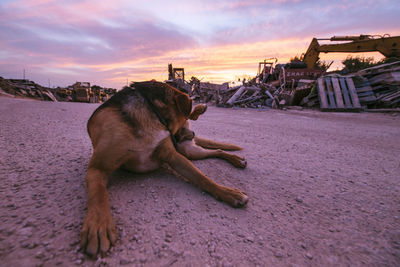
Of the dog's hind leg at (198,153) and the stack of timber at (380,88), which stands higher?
the stack of timber at (380,88)

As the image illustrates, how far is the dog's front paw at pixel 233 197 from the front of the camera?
1.51 meters

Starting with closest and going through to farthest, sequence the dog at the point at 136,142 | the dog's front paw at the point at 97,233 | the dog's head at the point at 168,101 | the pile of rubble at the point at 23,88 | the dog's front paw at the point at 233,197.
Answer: the dog's front paw at the point at 97,233 < the dog at the point at 136,142 < the dog's front paw at the point at 233,197 < the dog's head at the point at 168,101 < the pile of rubble at the point at 23,88

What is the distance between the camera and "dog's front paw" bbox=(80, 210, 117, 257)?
102 cm

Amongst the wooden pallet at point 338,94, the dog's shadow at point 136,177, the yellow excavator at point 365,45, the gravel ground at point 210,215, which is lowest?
the gravel ground at point 210,215

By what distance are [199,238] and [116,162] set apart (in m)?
0.90

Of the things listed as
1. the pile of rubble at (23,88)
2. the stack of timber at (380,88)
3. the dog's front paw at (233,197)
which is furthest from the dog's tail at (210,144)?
the pile of rubble at (23,88)

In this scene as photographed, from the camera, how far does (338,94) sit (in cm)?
935

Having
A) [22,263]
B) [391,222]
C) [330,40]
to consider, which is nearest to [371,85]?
[330,40]

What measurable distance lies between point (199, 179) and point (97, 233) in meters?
0.89

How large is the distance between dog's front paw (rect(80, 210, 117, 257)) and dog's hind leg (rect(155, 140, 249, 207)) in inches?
29.1

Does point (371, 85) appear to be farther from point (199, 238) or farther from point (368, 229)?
point (199, 238)

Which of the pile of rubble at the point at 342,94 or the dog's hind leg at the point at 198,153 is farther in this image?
the pile of rubble at the point at 342,94

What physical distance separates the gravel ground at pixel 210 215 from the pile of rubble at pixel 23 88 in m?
20.6

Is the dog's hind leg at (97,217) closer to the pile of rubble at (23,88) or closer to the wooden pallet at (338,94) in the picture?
the wooden pallet at (338,94)
